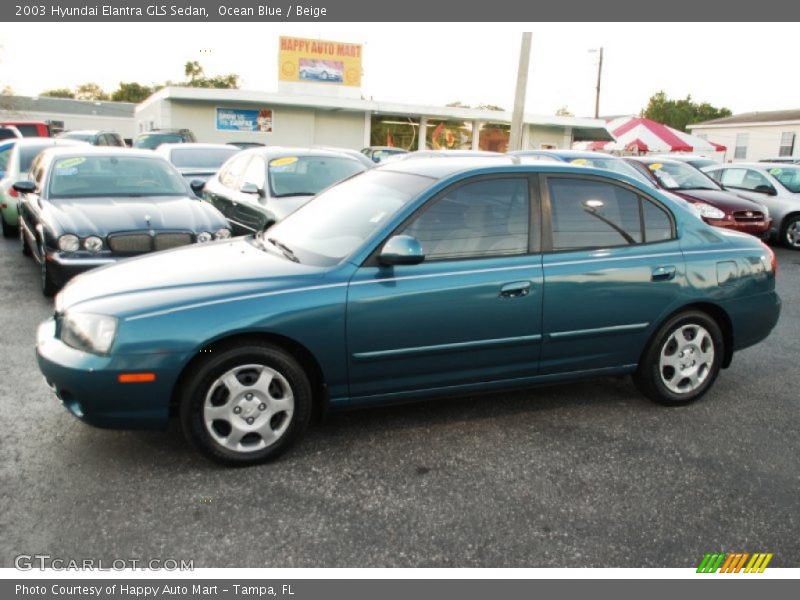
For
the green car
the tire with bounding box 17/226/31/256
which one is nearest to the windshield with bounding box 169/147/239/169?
the green car

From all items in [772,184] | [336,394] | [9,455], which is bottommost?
[9,455]

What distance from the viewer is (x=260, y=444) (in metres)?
3.65

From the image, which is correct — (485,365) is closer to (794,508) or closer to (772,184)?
(794,508)

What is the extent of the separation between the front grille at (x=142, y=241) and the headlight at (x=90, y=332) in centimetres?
303

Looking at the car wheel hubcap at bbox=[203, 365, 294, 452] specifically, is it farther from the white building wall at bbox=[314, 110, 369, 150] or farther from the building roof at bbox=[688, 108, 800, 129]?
the building roof at bbox=[688, 108, 800, 129]

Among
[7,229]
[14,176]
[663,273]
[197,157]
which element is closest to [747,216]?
[663,273]

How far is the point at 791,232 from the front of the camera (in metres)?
12.8

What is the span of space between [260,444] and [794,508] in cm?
263

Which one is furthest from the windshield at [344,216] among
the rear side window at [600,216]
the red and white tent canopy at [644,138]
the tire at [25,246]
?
the red and white tent canopy at [644,138]

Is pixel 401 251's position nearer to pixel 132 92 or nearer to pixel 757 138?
pixel 757 138

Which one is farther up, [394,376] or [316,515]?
[394,376]

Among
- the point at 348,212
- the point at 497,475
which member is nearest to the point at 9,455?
the point at 348,212

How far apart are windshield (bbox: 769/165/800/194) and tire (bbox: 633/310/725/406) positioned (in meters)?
10.2

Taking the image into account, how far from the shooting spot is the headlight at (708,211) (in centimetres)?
1142
